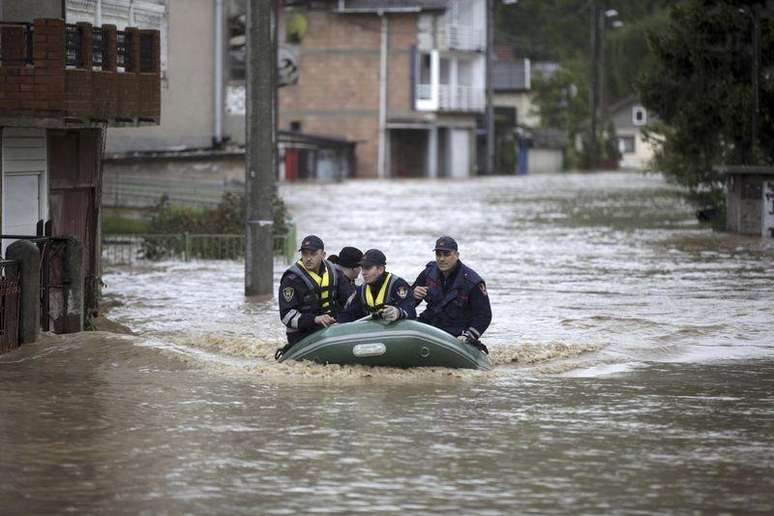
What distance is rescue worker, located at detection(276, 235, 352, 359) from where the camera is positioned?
15734 mm

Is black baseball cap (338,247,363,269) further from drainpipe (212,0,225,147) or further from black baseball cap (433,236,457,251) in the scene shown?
drainpipe (212,0,225,147)

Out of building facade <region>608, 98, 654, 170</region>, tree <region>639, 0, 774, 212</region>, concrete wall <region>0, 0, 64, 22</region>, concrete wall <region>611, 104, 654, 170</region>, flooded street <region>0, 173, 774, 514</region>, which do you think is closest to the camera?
flooded street <region>0, 173, 774, 514</region>

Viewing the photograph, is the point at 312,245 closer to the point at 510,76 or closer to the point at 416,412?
the point at 416,412

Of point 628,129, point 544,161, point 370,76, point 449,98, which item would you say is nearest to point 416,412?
point 370,76

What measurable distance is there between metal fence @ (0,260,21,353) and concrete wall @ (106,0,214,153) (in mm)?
19737

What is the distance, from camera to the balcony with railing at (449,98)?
82.6m

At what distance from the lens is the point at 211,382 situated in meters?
15.6

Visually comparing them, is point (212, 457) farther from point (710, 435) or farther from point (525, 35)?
point (525, 35)

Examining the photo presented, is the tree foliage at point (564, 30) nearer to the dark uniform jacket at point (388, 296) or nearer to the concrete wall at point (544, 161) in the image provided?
the concrete wall at point (544, 161)

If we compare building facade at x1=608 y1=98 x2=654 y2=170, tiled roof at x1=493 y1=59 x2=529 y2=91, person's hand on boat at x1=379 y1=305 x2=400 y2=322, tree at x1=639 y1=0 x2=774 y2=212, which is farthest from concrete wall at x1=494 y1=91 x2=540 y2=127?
person's hand on boat at x1=379 y1=305 x2=400 y2=322

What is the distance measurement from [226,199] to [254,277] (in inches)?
354

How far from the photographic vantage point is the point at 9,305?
16656mm

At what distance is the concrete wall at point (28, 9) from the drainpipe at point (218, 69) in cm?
1751

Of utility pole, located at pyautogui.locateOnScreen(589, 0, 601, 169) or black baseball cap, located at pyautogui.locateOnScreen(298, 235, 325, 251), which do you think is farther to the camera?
utility pole, located at pyautogui.locateOnScreen(589, 0, 601, 169)
